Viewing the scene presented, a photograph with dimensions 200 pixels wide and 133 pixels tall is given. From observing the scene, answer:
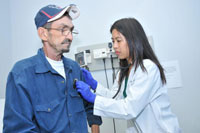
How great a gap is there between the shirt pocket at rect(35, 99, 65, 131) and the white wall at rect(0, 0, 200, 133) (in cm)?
92

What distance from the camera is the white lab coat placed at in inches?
39.8

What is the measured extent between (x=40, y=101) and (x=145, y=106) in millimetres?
689

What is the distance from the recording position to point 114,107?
41.3 inches

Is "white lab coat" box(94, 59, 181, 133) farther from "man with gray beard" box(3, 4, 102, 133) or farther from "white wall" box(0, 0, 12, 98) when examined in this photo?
"white wall" box(0, 0, 12, 98)

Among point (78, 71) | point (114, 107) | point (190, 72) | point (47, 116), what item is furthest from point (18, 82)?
point (190, 72)

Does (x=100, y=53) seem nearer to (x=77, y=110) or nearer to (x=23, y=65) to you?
(x=77, y=110)

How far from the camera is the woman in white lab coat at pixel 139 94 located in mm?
1020

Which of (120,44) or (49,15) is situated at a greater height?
(49,15)

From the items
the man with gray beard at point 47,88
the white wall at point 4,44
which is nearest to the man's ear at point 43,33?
the man with gray beard at point 47,88

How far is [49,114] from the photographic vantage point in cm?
83

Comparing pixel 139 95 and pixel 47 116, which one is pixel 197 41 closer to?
pixel 139 95

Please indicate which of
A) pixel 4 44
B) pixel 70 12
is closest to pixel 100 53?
pixel 70 12

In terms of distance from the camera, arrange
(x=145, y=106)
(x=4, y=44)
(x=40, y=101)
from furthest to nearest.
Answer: (x=4, y=44)
(x=145, y=106)
(x=40, y=101)

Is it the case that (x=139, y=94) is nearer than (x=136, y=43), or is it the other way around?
(x=139, y=94)
